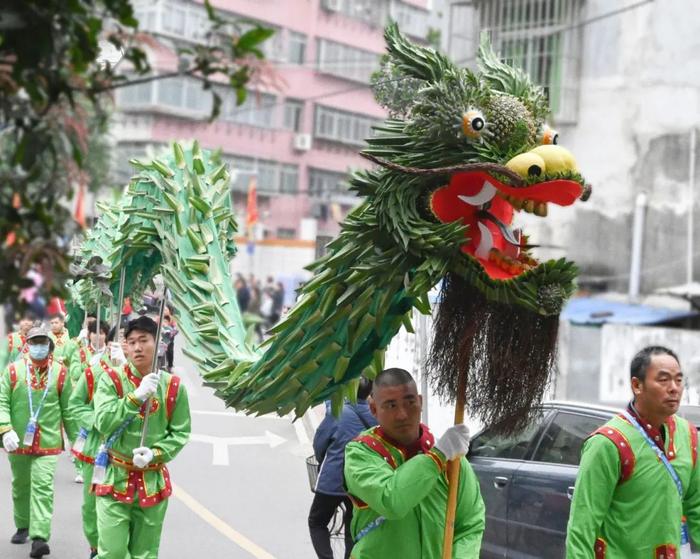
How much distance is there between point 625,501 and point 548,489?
2.36m

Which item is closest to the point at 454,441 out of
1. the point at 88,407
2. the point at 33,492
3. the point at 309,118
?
the point at 88,407

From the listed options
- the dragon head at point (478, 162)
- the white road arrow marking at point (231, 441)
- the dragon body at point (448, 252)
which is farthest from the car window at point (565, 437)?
the white road arrow marking at point (231, 441)

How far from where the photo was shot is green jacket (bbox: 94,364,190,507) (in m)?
7.59

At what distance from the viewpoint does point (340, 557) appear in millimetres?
9656

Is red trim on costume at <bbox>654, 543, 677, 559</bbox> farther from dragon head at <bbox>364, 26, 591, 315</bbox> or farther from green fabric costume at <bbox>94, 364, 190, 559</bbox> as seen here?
green fabric costume at <bbox>94, 364, 190, 559</bbox>

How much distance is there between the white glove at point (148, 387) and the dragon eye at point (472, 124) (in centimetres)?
336

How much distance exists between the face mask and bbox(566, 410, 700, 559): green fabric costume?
579 cm

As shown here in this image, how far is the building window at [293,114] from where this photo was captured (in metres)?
50.4

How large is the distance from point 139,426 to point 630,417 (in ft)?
10.3

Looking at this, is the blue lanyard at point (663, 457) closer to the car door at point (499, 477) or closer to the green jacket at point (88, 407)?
the car door at point (499, 477)

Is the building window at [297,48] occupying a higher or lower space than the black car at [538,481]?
higher

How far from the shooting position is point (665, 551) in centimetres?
549

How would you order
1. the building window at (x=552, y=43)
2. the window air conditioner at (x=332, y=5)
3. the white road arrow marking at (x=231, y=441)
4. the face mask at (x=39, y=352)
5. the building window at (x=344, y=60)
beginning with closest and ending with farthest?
the face mask at (x=39, y=352)
the white road arrow marking at (x=231, y=441)
the building window at (x=552, y=43)
the window air conditioner at (x=332, y=5)
the building window at (x=344, y=60)

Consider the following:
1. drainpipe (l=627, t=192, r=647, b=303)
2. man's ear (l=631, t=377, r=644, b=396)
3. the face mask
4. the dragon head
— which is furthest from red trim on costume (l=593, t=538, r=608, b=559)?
drainpipe (l=627, t=192, r=647, b=303)
